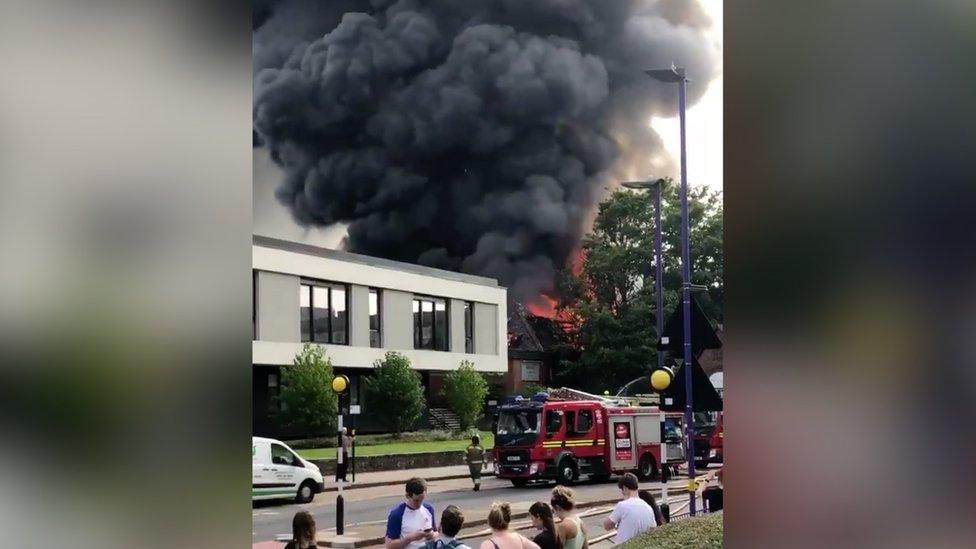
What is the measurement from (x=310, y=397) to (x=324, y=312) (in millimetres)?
628

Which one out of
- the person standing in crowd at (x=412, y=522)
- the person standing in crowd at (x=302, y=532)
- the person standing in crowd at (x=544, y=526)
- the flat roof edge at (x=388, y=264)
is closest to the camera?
the person standing in crowd at (x=544, y=526)

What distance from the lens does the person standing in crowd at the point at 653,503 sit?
5383mm

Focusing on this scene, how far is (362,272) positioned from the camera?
716 centimetres

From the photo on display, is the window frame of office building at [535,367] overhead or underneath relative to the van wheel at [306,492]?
overhead

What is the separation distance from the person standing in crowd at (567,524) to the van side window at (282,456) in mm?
1693

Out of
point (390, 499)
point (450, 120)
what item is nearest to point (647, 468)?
point (390, 499)

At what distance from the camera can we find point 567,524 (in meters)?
4.73

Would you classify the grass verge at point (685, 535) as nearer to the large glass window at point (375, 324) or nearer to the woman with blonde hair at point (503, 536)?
the woman with blonde hair at point (503, 536)

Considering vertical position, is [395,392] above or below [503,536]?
above
